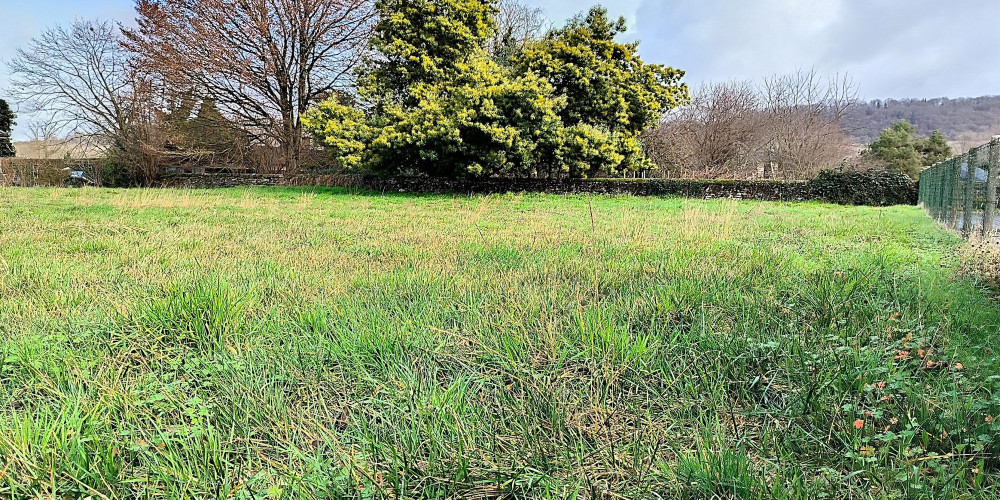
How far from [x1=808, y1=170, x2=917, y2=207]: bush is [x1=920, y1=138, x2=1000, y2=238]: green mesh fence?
808cm

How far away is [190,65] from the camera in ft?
54.7

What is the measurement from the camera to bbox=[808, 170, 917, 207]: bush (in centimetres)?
1505

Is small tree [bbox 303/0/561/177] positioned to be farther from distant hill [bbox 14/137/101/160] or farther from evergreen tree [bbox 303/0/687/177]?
distant hill [bbox 14/137/101/160]

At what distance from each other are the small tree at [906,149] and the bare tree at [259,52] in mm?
26959

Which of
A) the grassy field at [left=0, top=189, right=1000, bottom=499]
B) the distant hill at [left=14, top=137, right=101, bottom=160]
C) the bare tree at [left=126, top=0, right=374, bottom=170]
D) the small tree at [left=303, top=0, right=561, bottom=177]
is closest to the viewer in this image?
the grassy field at [left=0, top=189, right=1000, bottom=499]

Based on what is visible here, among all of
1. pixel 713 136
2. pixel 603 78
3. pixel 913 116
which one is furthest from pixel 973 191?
pixel 913 116

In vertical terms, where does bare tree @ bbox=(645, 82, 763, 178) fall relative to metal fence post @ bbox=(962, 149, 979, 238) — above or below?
above

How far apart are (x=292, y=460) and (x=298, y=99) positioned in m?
20.4

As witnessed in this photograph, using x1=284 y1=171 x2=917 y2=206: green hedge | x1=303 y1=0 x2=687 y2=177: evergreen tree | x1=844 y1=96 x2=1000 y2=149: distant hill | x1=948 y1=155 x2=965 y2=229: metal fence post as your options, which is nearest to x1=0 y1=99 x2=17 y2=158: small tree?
x1=303 y1=0 x2=687 y2=177: evergreen tree

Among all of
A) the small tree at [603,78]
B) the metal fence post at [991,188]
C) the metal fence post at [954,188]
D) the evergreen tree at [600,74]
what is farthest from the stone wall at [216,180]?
the metal fence post at [991,188]

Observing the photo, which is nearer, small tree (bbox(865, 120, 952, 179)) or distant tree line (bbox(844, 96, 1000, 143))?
distant tree line (bbox(844, 96, 1000, 143))

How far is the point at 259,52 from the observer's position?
1758cm

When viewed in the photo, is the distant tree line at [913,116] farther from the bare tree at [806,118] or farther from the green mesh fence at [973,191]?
the green mesh fence at [973,191]

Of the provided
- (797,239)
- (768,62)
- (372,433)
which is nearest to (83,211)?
(372,433)
